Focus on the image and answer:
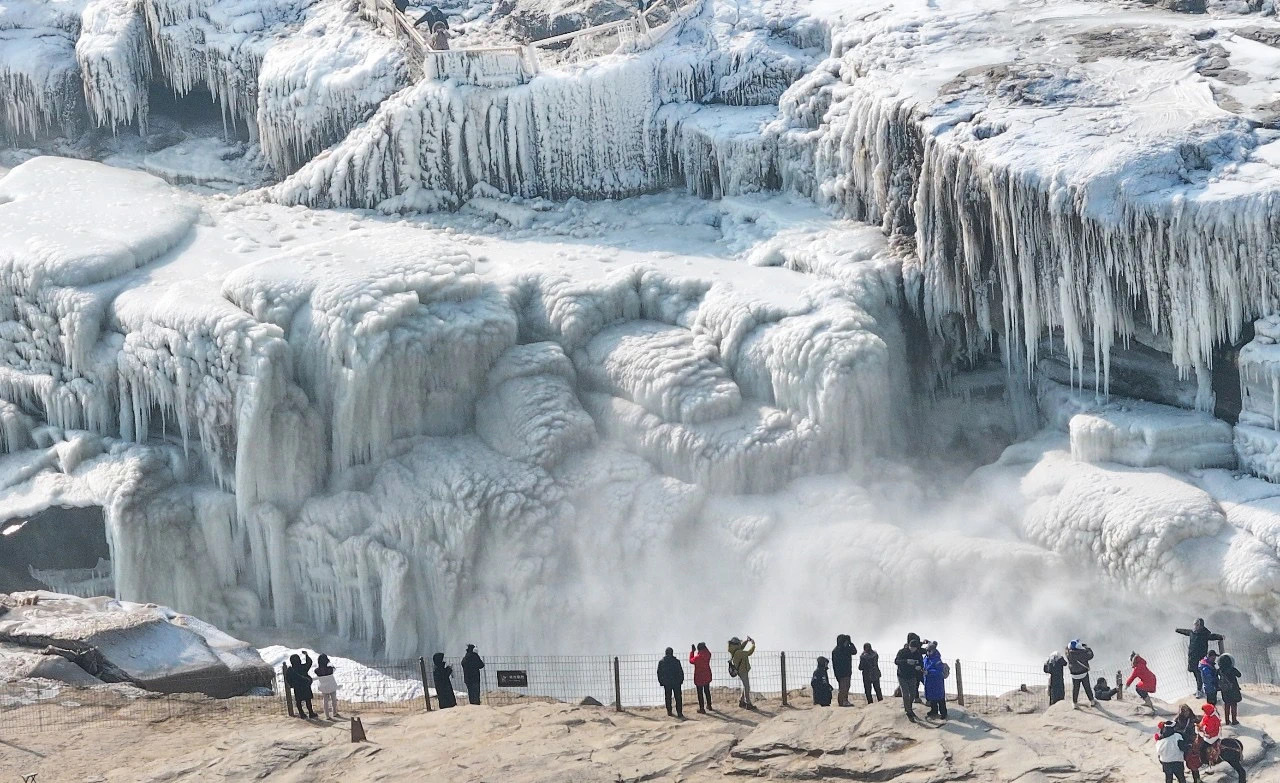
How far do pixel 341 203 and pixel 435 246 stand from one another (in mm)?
3754

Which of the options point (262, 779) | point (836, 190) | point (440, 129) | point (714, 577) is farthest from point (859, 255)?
point (262, 779)

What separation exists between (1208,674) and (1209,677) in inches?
1.6

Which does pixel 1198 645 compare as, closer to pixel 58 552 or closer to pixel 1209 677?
pixel 1209 677

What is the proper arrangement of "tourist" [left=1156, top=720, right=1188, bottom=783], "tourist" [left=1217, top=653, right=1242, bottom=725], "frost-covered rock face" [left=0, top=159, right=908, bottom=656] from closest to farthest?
"tourist" [left=1156, top=720, right=1188, bottom=783], "tourist" [left=1217, top=653, right=1242, bottom=725], "frost-covered rock face" [left=0, top=159, right=908, bottom=656]

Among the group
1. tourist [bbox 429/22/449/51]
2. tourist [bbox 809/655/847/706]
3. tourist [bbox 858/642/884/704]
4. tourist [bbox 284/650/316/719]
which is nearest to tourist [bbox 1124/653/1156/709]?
tourist [bbox 858/642/884/704]

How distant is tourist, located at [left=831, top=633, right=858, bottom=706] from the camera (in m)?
21.6

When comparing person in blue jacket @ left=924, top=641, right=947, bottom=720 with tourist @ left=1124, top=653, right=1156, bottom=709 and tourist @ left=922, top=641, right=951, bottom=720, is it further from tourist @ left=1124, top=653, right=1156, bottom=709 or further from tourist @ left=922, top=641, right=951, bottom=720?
tourist @ left=1124, top=653, right=1156, bottom=709

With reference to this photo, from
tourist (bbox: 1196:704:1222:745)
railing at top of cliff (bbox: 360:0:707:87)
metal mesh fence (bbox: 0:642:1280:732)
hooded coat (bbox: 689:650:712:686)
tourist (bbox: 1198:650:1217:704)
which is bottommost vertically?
metal mesh fence (bbox: 0:642:1280:732)

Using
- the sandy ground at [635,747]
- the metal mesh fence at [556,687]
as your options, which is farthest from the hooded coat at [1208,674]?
the metal mesh fence at [556,687]

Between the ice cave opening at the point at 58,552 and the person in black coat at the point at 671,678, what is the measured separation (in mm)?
12330

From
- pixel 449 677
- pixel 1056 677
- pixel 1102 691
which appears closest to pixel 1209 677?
pixel 1102 691

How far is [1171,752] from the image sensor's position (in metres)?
18.2

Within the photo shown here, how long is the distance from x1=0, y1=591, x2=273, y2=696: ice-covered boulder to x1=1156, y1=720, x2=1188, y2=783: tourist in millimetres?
11929

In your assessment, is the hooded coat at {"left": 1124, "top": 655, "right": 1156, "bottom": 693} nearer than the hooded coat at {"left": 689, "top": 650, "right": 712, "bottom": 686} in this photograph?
Yes
